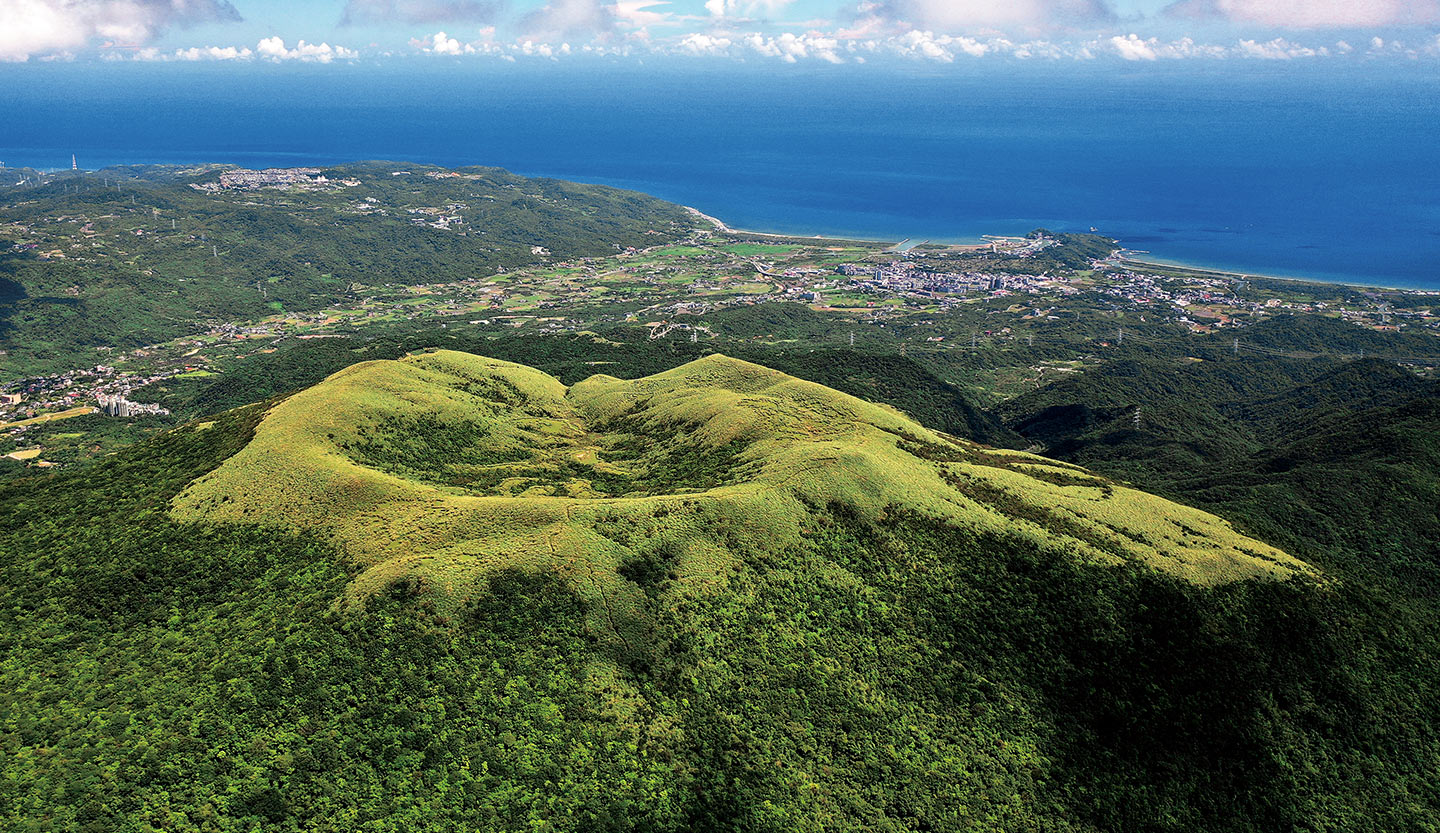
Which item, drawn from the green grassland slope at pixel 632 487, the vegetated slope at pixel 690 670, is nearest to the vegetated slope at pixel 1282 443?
the green grassland slope at pixel 632 487

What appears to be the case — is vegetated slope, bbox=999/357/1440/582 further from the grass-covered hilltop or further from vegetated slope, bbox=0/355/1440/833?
vegetated slope, bbox=0/355/1440/833

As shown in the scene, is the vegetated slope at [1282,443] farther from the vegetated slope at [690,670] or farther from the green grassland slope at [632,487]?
the vegetated slope at [690,670]

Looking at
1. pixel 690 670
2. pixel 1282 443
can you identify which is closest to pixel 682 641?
pixel 690 670

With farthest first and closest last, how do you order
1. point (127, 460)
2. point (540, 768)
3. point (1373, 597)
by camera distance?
1. point (127, 460)
2. point (1373, 597)
3. point (540, 768)

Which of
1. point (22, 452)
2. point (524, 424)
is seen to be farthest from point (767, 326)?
point (22, 452)

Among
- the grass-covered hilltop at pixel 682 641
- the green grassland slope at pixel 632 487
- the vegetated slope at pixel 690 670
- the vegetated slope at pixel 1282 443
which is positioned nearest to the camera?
the vegetated slope at pixel 690 670

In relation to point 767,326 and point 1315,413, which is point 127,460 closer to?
point 767,326
